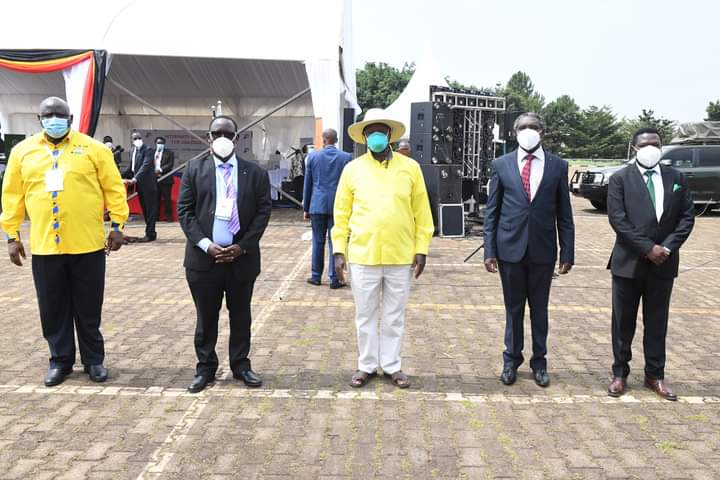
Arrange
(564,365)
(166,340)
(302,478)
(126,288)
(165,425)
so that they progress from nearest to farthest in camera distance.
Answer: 1. (302,478)
2. (165,425)
3. (564,365)
4. (166,340)
5. (126,288)

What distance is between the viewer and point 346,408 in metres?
4.16

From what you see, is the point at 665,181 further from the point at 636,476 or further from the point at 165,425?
the point at 165,425

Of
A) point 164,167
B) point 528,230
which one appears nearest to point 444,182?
point 164,167

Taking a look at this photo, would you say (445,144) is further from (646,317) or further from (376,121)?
(646,317)

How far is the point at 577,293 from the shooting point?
7.85 metres

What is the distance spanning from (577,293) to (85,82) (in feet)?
34.5

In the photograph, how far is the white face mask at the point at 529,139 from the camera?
4477mm

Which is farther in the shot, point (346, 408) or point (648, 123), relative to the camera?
point (648, 123)

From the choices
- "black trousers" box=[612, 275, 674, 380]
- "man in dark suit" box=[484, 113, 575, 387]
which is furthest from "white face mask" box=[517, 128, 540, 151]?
"black trousers" box=[612, 275, 674, 380]

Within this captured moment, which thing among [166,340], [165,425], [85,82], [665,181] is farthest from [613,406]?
[85,82]

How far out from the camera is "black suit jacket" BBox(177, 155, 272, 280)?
14.1 ft

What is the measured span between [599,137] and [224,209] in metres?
73.0

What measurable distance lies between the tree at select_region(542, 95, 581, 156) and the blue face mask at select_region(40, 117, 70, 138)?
64.7 m

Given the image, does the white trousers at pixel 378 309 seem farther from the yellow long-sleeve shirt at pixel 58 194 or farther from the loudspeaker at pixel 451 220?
the loudspeaker at pixel 451 220
